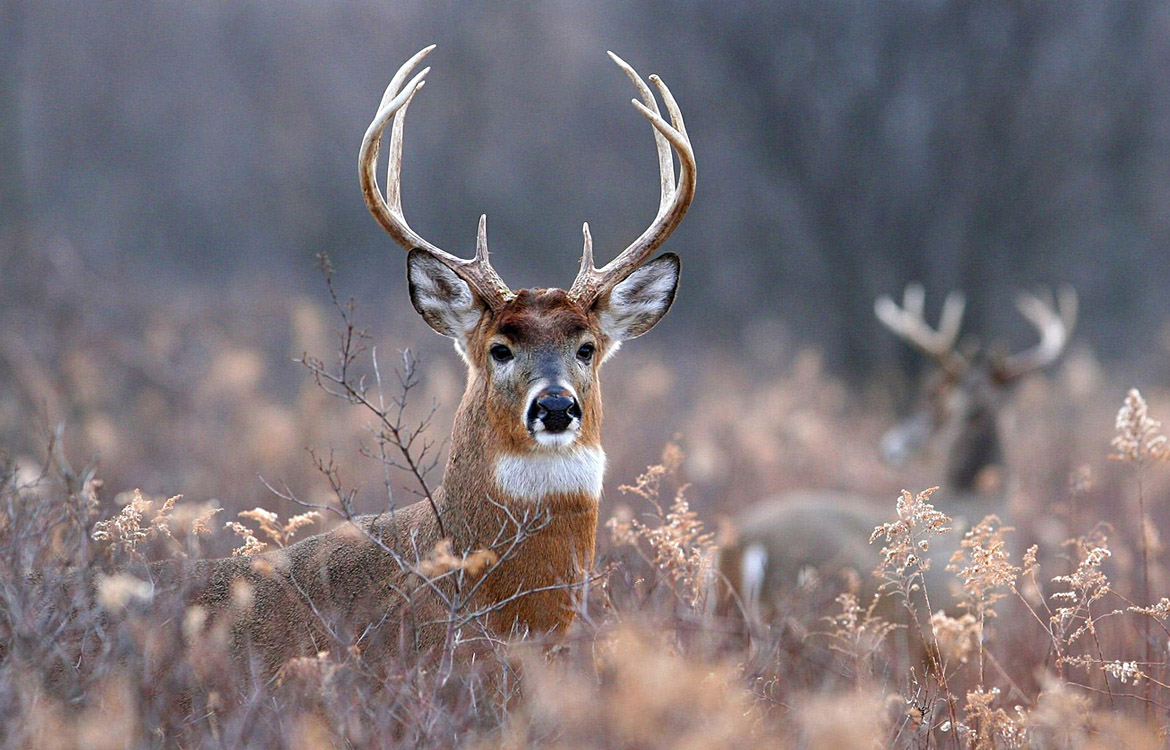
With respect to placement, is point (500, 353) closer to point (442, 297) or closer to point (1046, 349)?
point (442, 297)

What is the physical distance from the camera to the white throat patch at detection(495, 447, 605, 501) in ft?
13.5

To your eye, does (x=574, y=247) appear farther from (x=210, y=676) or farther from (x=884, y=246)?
(x=210, y=676)

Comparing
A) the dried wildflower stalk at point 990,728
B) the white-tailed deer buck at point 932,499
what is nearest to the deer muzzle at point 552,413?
the white-tailed deer buck at point 932,499

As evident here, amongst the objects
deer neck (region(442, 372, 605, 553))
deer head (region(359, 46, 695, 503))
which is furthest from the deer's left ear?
deer neck (region(442, 372, 605, 553))

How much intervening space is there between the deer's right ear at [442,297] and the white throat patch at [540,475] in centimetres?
66

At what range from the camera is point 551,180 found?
24609 millimetres

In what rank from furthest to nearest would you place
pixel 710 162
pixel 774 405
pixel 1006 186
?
pixel 710 162 → pixel 1006 186 → pixel 774 405

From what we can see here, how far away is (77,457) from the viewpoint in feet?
30.1

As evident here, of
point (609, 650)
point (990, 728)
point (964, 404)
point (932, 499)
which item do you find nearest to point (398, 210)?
point (609, 650)

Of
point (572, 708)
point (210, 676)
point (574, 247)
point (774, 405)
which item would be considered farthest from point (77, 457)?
point (574, 247)

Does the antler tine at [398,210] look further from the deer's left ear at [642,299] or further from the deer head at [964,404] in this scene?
the deer head at [964,404]

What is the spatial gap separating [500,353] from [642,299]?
2.31 feet

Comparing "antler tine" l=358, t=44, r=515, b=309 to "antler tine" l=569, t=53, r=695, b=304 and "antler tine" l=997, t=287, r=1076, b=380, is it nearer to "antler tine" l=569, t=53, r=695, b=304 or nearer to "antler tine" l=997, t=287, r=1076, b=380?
"antler tine" l=569, t=53, r=695, b=304

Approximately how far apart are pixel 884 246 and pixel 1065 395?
249 centimetres
